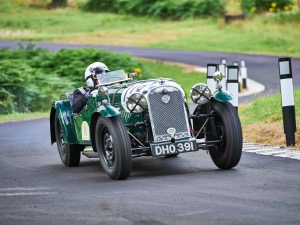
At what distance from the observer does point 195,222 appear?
8117 millimetres

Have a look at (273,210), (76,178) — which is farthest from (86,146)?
(273,210)

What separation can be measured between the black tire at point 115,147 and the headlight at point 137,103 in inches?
13.7

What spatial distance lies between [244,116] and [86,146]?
16.3ft

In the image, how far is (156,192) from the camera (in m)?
10.0

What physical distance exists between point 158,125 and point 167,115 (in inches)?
7.4

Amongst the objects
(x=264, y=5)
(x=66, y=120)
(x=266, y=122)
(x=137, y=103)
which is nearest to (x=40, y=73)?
(x=266, y=122)

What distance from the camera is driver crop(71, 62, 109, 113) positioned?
13.1 metres

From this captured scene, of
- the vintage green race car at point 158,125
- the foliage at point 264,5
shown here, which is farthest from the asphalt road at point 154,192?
the foliage at point 264,5

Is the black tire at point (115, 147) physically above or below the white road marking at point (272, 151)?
above

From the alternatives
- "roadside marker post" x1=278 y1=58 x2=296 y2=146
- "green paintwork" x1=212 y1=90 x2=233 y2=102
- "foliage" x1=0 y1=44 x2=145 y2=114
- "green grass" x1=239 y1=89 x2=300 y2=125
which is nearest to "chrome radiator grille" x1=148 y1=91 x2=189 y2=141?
"green paintwork" x1=212 y1=90 x2=233 y2=102

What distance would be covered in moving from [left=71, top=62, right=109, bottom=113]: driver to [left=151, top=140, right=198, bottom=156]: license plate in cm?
190

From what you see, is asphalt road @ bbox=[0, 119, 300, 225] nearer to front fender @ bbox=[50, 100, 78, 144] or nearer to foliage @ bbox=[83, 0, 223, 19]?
front fender @ bbox=[50, 100, 78, 144]

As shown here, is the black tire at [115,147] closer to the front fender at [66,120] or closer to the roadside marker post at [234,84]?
the front fender at [66,120]

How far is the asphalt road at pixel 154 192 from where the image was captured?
848 cm
